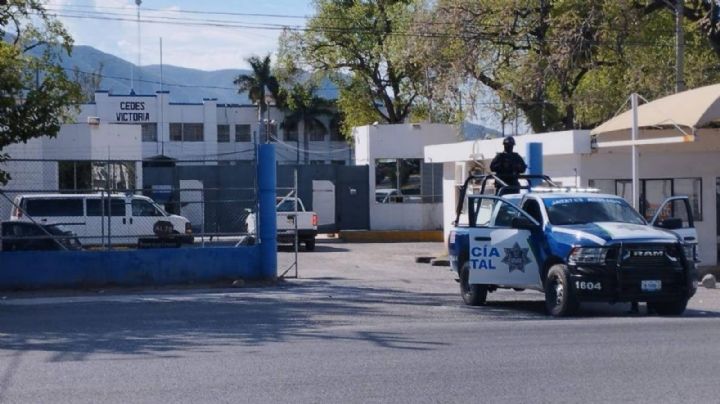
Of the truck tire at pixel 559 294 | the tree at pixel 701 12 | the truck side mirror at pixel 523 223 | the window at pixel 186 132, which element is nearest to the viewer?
the truck tire at pixel 559 294

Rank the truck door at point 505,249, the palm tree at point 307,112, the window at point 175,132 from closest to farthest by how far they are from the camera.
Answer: the truck door at point 505,249, the window at point 175,132, the palm tree at point 307,112

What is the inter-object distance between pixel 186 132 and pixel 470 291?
48900 mm

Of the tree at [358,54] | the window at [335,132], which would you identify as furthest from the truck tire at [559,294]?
→ the window at [335,132]

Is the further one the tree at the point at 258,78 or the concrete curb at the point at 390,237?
the tree at the point at 258,78

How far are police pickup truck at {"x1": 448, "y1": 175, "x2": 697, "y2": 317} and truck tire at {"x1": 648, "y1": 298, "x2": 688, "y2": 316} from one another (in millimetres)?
14

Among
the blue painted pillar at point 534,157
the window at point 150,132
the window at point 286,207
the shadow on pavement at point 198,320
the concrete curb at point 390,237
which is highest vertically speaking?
the window at point 150,132

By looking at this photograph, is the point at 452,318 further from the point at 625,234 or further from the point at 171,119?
the point at 171,119

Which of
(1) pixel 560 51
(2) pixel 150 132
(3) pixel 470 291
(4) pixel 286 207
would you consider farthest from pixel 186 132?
(3) pixel 470 291

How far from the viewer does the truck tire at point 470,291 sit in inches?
666

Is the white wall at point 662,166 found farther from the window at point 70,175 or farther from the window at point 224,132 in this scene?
the window at point 224,132

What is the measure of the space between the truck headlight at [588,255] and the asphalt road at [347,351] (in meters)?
0.84

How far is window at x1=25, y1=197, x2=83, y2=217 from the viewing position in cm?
2830

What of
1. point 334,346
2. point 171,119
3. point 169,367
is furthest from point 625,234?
point 171,119

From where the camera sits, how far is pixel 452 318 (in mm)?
15148
